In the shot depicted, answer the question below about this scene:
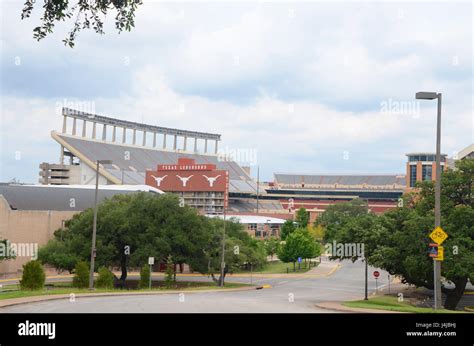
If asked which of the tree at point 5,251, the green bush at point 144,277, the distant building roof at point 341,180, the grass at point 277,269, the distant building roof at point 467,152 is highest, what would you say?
the distant building roof at point 341,180

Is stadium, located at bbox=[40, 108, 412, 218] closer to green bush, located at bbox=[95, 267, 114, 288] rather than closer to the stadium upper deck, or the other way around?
the stadium upper deck

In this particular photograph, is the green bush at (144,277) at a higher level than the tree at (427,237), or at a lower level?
lower

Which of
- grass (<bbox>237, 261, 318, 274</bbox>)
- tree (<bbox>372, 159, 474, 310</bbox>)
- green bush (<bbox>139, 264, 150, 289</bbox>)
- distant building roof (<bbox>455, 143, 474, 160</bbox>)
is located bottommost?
grass (<bbox>237, 261, 318, 274</bbox>)

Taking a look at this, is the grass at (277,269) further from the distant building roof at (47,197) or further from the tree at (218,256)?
the distant building roof at (47,197)

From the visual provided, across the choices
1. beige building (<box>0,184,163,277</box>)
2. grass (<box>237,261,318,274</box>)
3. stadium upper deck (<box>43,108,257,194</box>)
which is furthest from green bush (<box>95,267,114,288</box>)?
stadium upper deck (<box>43,108,257,194</box>)

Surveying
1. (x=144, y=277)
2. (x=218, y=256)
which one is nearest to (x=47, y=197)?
(x=218, y=256)

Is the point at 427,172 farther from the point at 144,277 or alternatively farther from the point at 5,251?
the point at 144,277

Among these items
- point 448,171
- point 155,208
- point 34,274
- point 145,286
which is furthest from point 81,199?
point 448,171

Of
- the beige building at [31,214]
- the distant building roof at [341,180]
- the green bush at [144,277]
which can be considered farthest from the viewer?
the distant building roof at [341,180]

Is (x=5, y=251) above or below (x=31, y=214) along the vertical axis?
below

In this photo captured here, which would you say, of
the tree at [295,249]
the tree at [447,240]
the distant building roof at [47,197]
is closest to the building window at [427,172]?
the tree at [295,249]

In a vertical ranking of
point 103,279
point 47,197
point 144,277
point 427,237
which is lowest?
point 144,277

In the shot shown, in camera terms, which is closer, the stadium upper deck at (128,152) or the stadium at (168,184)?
the stadium at (168,184)
